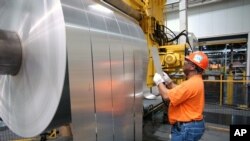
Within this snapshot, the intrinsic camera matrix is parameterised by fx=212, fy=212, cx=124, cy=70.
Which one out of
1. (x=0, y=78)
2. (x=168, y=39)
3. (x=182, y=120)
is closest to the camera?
(x=0, y=78)

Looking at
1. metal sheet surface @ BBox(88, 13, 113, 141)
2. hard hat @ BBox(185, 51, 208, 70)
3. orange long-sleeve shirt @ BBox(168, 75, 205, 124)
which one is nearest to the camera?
metal sheet surface @ BBox(88, 13, 113, 141)

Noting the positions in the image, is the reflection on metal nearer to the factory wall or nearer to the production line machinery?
the production line machinery

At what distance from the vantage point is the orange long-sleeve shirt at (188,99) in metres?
2.25

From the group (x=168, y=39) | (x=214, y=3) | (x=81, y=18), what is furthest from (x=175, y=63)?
(x=214, y=3)

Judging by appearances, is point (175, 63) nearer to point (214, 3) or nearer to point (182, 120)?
point (182, 120)

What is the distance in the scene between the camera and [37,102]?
40.3 inches

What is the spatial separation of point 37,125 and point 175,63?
9.90 ft

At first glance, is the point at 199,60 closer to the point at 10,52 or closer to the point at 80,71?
the point at 80,71

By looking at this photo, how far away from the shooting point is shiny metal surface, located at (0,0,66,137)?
3.05 ft

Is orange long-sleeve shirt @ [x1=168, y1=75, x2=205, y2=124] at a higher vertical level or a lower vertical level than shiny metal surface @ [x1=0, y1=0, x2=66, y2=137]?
lower

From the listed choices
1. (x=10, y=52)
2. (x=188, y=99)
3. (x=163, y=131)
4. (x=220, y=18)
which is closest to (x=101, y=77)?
(x=10, y=52)

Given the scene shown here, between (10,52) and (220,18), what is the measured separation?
10451 mm

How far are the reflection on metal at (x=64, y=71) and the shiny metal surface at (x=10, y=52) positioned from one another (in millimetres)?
28

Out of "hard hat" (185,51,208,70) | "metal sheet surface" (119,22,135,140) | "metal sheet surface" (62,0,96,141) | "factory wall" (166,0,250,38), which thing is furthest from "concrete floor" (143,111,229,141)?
"factory wall" (166,0,250,38)
